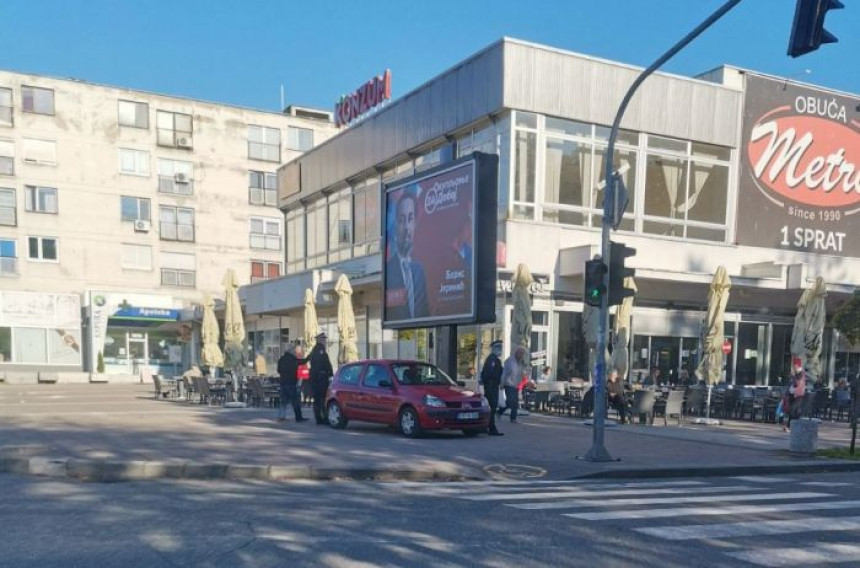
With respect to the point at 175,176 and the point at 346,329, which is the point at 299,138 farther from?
the point at 346,329

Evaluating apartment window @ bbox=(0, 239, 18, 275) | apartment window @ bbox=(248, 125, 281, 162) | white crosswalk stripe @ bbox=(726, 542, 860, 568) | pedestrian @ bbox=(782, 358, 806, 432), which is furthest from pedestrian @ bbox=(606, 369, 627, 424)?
apartment window @ bbox=(0, 239, 18, 275)

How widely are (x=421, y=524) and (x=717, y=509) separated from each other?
3.45m

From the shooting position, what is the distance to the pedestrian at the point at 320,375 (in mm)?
15477

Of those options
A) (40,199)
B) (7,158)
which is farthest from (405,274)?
(7,158)

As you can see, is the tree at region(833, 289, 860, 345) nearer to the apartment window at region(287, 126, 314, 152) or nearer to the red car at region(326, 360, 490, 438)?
the red car at region(326, 360, 490, 438)

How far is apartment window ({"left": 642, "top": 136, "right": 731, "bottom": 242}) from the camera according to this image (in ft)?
74.8

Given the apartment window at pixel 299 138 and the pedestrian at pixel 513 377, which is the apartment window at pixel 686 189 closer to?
the pedestrian at pixel 513 377

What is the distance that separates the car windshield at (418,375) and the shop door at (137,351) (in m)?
36.5

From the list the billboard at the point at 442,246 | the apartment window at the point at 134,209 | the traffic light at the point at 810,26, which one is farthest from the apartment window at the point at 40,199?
the traffic light at the point at 810,26

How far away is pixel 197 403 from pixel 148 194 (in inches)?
1077

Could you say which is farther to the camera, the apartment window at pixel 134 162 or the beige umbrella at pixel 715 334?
the apartment window at pixel 134 162

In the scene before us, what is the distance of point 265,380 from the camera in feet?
73.7

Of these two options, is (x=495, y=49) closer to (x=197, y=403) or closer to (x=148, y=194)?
(x=197, y=403)

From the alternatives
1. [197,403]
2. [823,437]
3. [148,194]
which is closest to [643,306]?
[823,437]
